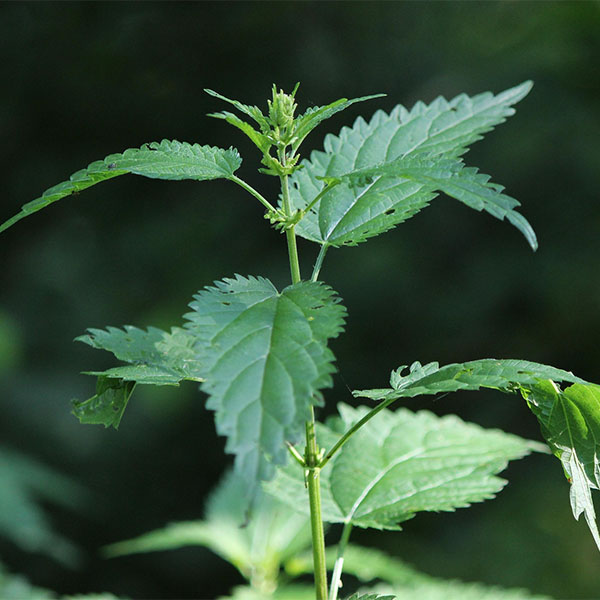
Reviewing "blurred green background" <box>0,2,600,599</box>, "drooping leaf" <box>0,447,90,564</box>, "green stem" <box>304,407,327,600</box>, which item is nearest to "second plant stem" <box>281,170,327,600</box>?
"green stem" <box>304,407,327,600</box>

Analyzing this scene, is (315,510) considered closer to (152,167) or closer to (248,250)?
(152,167)

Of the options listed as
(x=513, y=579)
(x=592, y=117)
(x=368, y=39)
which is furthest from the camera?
(x=368, y=39)

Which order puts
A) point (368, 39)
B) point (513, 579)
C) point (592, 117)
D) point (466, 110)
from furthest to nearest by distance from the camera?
point (368, 39)
point (592, 117)
point (513, 579)
point (466, 110)

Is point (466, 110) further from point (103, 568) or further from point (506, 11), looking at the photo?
point (103, 568)

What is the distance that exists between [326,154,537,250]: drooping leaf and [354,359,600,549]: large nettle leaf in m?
0.16

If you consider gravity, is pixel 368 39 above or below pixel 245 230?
above

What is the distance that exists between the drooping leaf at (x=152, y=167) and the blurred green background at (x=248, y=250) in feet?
→ 8.67

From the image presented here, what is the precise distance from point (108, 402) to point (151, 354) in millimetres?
79

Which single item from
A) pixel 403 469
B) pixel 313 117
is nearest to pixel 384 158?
pixel 313 117

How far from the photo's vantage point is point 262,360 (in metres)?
0.70

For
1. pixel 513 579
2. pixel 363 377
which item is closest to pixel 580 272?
pixel 363 377

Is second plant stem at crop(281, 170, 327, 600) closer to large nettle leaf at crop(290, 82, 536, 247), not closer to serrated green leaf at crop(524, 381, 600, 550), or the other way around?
large nettle leaf at crop(290, 82, 536, 247)

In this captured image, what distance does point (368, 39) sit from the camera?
12.6ft

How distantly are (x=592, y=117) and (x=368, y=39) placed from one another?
116 centimetres
